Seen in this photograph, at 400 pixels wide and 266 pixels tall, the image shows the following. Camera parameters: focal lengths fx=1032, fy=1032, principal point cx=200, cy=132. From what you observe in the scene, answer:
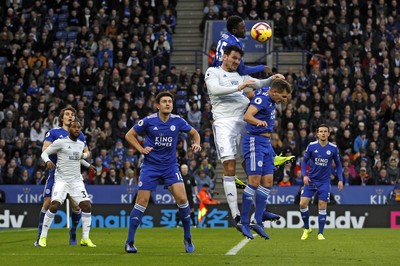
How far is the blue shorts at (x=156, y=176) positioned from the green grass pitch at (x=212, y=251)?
1.10 metres

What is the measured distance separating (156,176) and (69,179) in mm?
3379

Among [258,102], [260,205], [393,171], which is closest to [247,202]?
[260,205]

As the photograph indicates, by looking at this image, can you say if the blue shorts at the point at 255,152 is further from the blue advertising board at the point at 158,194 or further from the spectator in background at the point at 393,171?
the spectator in background at the point at 393,171

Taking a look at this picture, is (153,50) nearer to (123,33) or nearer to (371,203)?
(123,33)

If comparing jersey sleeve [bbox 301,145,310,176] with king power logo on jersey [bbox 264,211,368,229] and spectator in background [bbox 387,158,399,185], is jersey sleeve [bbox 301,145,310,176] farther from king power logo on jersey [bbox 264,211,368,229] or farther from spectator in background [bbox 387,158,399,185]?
spectator in background [bbox 387,158,399,185]

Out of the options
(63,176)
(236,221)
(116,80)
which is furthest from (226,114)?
(116,80)

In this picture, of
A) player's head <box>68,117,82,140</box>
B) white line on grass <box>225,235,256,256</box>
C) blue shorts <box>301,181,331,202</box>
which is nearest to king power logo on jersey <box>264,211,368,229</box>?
blue shorts <box>301,181,331,202</box>

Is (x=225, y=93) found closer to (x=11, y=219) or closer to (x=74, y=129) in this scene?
(x=74, y=129)

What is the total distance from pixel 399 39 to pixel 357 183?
287 inches

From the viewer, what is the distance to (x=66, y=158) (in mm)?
19266

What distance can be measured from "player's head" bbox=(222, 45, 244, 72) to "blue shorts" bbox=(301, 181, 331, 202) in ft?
22.2

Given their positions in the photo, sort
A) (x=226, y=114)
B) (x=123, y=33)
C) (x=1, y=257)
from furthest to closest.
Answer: (x=123, y=33) < (x=226, y=114) < (x=1, y=257)

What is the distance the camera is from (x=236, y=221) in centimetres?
1655

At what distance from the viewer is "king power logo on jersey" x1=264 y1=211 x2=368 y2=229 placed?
99.7ft
